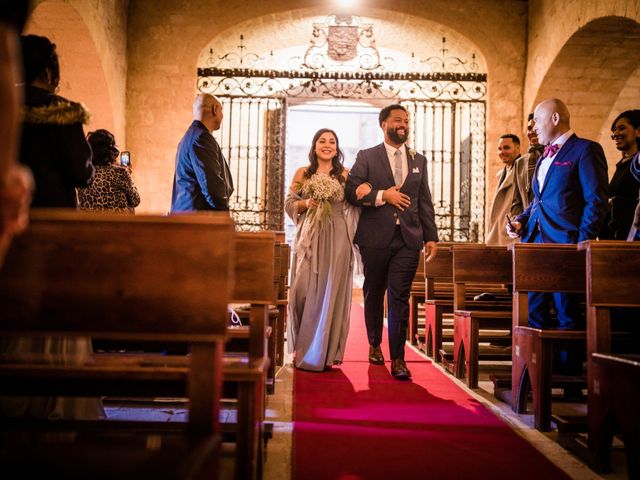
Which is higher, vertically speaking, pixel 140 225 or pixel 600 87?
pixel 600 87

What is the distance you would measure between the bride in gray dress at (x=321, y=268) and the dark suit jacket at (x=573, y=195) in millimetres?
1444

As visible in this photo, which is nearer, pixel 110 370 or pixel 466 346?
pixel 110 370

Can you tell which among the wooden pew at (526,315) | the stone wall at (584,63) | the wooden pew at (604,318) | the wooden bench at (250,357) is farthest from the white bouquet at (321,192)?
the stone wall at (584,63)

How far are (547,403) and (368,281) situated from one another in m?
1.79

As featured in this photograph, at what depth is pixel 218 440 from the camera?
1417mm

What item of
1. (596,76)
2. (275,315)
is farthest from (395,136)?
(596,76)

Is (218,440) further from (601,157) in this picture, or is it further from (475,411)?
(601,157)

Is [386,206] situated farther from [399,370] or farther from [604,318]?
[604,318]

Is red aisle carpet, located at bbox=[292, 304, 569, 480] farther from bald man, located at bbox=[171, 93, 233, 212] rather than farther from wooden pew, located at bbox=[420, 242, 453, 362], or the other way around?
bald man, located at bbox=[171, 93, 233, 212]

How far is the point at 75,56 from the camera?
26.2ft

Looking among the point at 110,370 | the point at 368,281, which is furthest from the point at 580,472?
the point at 368,281

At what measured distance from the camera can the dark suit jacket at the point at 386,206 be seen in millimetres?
4430

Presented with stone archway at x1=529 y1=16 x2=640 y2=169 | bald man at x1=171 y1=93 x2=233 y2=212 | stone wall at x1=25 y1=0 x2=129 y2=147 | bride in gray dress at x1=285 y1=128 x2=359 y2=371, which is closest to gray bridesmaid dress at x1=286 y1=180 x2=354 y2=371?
bride in gray dress at x1=285 y1=128 x2=359 y2=371

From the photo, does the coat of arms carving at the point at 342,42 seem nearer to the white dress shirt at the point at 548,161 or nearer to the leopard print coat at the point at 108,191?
the white dress shirt at the point at 548,161
